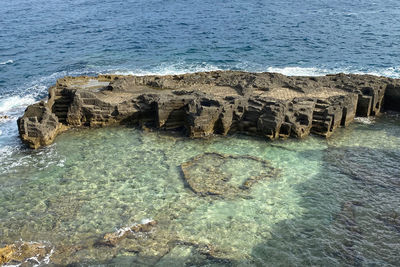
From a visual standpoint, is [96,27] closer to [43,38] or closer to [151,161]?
[43,38]

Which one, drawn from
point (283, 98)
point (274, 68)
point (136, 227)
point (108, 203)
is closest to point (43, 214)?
point (108, 203)

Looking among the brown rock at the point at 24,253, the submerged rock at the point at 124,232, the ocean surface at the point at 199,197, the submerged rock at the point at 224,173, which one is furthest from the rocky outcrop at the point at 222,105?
the brown rock at the point at 24,253

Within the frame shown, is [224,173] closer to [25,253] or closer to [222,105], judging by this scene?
[222,105]

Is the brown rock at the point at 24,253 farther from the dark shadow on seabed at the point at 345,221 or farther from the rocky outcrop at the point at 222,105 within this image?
the rocky outcrop at the point at 222,105

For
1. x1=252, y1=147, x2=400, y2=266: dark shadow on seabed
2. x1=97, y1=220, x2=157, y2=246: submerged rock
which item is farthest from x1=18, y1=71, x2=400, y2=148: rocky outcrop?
x1=97, y1=220, x2=157, y2=246: submerged rock

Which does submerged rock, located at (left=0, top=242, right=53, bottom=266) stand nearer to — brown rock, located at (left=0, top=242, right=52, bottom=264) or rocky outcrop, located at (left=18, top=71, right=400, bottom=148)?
brown rock, located at (left=0, top=242, right=52, bottom=264)

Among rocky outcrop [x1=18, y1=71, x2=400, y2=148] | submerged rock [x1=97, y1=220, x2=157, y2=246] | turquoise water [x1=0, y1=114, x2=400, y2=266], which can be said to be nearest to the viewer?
turquoise water [x1=0, y1=114, x2=400, y2=266]
